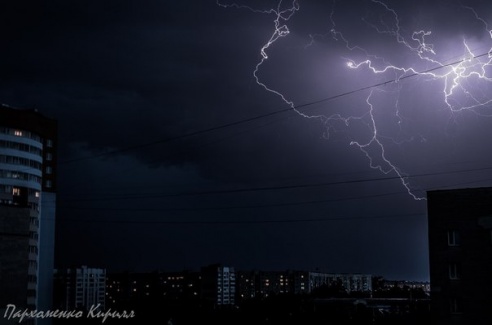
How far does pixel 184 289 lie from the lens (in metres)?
187

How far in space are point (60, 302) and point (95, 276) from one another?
981 centimetres

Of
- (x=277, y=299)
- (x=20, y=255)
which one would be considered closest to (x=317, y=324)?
(x=20, y=255)

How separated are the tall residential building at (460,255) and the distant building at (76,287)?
12400cm

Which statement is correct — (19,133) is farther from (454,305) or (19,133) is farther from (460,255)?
(454,305)

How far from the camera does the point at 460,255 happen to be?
32938mm

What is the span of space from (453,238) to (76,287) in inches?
5115

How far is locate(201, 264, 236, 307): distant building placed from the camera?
179 m

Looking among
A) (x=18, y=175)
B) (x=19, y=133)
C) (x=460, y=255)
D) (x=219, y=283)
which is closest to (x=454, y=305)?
(x=460, y=255)

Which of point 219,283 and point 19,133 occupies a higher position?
point 19,133

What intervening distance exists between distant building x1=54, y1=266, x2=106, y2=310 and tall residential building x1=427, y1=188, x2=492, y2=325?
407ft

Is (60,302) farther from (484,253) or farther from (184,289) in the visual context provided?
(484,253)

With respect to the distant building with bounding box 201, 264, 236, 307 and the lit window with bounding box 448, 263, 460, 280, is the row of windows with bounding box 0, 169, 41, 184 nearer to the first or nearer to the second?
the lit window with bounding box 448, 263, 460, 280

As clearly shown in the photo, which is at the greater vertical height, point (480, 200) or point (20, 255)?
point (480, 200)

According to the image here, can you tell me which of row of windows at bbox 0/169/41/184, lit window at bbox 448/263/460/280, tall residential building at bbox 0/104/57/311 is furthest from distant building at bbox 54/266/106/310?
lit window at bbox 448/263/460/280
